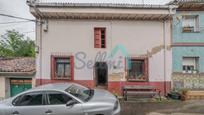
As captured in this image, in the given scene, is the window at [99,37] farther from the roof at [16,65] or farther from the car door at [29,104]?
the car door at [29,104]

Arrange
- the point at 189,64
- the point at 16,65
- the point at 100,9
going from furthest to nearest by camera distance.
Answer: the point at 16,65 → the point at 189,64 → the point at 100,9

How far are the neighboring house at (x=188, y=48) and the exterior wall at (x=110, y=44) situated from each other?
1.85 feet

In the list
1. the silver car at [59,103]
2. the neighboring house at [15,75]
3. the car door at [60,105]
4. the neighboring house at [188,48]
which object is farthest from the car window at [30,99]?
the neighboring house at [188,48]

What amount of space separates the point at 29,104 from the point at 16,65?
11.2m

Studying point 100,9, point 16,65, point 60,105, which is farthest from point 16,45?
point 60,105

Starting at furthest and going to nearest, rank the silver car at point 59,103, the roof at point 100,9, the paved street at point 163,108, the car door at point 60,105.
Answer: the roof at point 100,9
the paved street at point 163,108
the car door at point 60,105
the silver car at point 59,103

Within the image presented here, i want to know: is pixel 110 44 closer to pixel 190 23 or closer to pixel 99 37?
pixel 99 37

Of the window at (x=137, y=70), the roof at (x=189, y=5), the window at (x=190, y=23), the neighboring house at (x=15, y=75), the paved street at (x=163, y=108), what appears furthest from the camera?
the neighboring house at (x=15, y=75)

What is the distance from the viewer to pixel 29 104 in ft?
29.2

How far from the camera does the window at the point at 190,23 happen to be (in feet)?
54.5

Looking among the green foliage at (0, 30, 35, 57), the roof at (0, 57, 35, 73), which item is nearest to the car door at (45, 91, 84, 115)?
the roof at (0, 57, 35, 73)

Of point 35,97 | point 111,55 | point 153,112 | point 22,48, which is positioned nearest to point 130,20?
point 111,55

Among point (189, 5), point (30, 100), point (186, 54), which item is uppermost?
point (189, 5)

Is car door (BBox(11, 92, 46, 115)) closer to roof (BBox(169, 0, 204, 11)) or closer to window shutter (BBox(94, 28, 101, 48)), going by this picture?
window shutter (BBox(94, 28, 101, 48))
